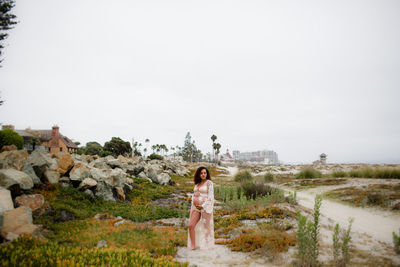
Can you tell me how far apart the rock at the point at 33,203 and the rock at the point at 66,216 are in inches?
27.7

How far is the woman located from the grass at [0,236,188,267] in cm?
129

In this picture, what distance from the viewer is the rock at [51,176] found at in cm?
1105

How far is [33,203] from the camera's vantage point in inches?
323

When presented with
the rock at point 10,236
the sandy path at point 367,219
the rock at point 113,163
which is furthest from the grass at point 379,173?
the rock at point 10,236

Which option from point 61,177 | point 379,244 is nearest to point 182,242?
point 379,244

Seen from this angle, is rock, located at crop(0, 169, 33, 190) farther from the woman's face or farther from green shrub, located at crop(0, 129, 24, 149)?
green shrub, located at crop(0, 129, 24, 149)

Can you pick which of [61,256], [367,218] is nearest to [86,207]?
[61,256]

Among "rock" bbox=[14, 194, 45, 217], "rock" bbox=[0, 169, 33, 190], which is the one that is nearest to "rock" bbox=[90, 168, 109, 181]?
"rock" bbox=[0, 169, 33, 190]

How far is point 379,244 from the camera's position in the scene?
264 inches

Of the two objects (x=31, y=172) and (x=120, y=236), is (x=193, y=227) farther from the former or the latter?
(x=31, y=172)

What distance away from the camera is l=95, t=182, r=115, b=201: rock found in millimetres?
12375

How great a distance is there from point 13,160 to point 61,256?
25.0 ft

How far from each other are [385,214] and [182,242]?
10043 mm

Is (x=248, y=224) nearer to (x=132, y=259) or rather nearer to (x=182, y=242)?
(x=182, y=242)
